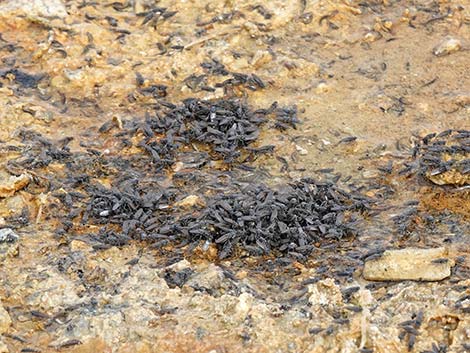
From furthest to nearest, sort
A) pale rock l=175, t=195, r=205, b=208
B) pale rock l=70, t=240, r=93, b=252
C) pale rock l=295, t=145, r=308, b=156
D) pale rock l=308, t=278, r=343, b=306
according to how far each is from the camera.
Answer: pale rock l=295, t=145, r=308, b=156
pale rock l=175, t=195, r=205, b=208
pale rock l=70, t=240, r=93, b=252
pale rock l=308, t=278, r=343, b=306

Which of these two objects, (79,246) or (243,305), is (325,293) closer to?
(243,305)

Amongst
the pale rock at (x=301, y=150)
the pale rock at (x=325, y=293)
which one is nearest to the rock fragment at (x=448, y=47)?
the pale rock at (x=301, y=150)

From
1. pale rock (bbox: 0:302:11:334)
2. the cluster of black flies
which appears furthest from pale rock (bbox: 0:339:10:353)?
the cluster of black flies

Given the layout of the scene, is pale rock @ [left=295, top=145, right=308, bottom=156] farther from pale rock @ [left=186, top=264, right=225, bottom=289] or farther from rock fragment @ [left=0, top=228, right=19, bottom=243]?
rock fragment @ [left=0, top=228, right=19, bottom=243]

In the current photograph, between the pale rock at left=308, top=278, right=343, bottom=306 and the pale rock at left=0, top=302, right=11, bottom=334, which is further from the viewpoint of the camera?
the pale rock at left=308, top=278, right=343, bottom=306

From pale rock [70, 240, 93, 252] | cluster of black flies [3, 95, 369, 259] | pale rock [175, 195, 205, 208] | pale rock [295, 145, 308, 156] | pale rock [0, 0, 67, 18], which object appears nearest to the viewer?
pale rock [70, 240, 93, 252]

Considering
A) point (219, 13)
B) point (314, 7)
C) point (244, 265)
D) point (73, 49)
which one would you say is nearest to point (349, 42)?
point (314, 7)

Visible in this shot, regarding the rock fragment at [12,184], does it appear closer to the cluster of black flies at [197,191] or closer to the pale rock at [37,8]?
the cluster of black flies at [197,191]
